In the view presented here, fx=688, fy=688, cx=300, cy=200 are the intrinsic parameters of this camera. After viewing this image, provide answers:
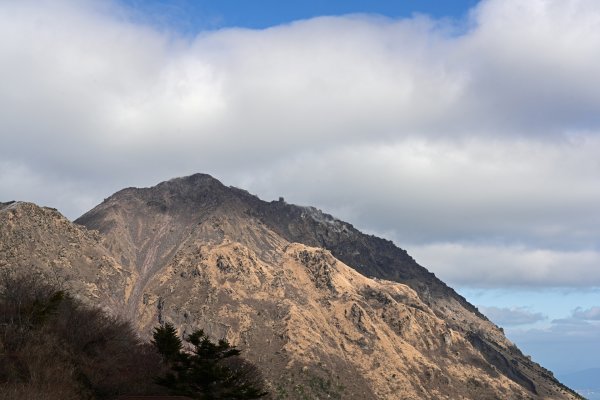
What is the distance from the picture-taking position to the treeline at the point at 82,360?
5397 cm

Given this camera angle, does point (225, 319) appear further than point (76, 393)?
Yes

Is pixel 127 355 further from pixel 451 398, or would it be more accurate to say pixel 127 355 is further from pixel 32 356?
pixel 451 398

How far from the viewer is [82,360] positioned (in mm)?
63594

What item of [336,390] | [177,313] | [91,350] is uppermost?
[177,313]

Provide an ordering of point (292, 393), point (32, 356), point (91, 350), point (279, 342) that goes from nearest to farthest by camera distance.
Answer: point (32, 356) → point (91, 350) → point (292, 393) → point (279, 342)

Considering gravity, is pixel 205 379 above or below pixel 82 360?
above

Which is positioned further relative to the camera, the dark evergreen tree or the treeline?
the dark evergreen tree

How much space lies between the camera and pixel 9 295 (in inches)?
2936

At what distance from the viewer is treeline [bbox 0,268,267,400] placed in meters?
54.0

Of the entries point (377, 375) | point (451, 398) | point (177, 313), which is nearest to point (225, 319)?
point (177, 313)

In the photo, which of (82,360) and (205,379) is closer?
(82,360)

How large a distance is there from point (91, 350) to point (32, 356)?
1447 cm

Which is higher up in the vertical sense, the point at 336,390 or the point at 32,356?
the point at 336,390

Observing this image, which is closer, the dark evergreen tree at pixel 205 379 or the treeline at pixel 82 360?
the treeline at pixel 82 360
